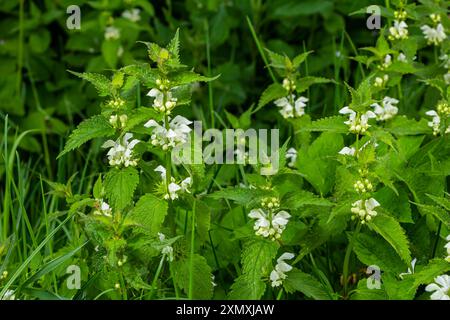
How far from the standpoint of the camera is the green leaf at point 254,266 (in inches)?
93.2

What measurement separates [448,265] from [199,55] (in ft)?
7.13

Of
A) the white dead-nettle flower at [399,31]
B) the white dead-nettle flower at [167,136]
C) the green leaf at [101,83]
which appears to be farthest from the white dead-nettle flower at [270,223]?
the white dead-nettle flower at [399,31]

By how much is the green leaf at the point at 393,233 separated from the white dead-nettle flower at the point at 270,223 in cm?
23

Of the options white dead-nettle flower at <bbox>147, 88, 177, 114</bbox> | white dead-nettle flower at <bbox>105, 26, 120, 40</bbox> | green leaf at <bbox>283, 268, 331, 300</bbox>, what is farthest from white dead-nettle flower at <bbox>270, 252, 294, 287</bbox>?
white dead-nettle flower at <bbox>105, 26, 120, 40</bbox>

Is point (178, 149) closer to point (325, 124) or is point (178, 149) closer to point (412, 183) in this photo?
point (325, 124)

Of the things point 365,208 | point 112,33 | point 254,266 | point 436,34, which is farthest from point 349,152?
point 112,33

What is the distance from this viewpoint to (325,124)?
2.54 meters

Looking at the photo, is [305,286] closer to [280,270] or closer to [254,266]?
[280,270]

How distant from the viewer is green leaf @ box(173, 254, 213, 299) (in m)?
2.51

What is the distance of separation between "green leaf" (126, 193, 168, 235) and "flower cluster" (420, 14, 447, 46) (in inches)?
50.5

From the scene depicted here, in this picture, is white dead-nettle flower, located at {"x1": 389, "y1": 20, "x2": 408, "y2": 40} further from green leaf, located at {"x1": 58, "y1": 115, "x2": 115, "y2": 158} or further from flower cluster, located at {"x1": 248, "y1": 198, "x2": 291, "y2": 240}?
green leaf, located at {"x1": 58, "y1": 115, "x2": 115, "y2": 158}

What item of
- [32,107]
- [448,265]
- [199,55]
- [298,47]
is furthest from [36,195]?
[448,265]

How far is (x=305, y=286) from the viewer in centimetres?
252

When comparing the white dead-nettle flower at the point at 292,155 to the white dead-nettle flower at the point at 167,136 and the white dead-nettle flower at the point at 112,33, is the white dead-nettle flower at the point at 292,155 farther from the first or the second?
the white dead-nettle flower at the point at 112,33
